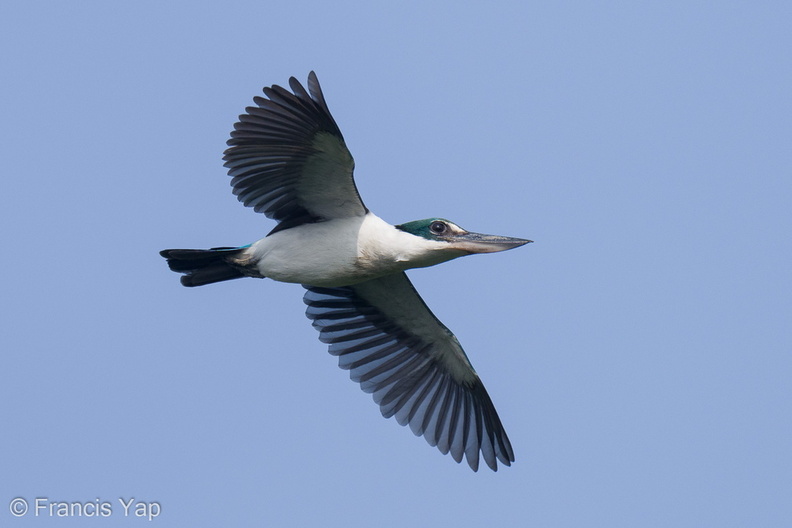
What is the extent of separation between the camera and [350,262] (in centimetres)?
948

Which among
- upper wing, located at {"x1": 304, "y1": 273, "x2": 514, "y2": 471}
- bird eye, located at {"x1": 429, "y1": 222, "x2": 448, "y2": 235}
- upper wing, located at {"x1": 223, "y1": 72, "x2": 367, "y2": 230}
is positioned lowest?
upper wing, located at {"x1": 304, "y1": 273, "x2": 514, "y2": 471}

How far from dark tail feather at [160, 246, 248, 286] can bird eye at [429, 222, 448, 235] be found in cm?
174

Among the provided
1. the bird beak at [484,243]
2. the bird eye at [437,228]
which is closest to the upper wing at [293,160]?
the bird eye at [437,228]

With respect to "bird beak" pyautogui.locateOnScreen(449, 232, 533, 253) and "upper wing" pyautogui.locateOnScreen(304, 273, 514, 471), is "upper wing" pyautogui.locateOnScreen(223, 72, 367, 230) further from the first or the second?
"upper wing" pyautogui.locateOnScreen(304, 273, 514, 471)

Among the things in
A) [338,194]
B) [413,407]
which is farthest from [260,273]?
[413,407]

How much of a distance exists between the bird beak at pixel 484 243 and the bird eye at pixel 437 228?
0.41 feet

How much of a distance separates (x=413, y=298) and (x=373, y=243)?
57.8 inches

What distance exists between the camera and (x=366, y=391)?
36.0 ft

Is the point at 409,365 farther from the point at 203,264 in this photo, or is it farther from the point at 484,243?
the point at 203,264

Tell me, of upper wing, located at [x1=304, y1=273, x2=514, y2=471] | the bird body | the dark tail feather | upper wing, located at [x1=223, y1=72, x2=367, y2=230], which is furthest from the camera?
upper wing, located at [x1=304, y1=273, x2=514, y2=471]

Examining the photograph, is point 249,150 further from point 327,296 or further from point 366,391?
point 366,391

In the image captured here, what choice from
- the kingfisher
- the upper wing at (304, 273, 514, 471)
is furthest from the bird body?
the upper wing at (304, 273, 514, 471)

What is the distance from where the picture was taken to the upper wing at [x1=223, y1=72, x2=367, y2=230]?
9.09 m

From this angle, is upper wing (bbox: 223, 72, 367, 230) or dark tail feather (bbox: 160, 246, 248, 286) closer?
upper wing (bbox: 223, 72, 367, 230)
